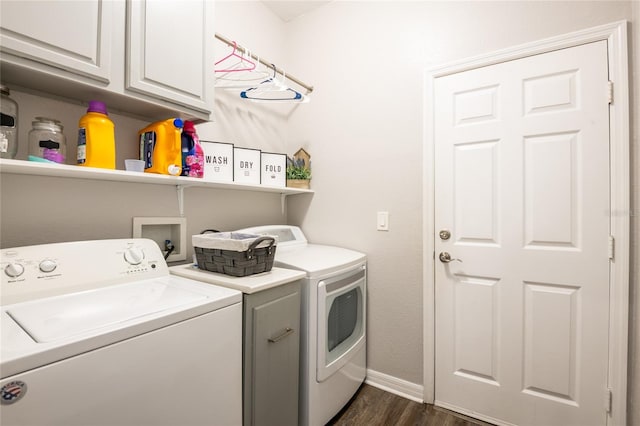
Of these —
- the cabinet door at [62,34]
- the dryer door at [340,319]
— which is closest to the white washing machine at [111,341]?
the dryer door at [340,319]

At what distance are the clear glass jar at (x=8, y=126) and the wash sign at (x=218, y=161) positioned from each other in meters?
0.78

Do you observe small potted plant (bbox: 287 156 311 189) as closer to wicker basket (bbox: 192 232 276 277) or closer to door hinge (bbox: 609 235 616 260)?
wicker basket (bbox: 192 232 276 277)

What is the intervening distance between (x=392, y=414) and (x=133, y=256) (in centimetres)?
166

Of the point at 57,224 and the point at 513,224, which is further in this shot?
the point at 513,224

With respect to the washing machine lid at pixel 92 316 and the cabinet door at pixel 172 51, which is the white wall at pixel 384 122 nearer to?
the cabinet door at pixel 172 51

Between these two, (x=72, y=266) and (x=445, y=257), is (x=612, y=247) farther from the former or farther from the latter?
(x=72, y=266)

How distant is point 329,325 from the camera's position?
5.50 ft

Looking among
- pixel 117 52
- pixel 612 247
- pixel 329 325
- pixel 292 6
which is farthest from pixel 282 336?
pixel 292 6

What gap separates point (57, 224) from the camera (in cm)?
127

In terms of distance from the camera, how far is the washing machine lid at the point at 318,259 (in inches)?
61.6

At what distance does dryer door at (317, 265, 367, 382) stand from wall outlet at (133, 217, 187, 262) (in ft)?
2.71

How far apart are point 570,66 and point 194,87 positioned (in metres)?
1.87

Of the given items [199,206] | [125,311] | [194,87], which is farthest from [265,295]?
[194,87]

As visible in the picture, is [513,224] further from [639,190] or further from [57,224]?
[57,224]
